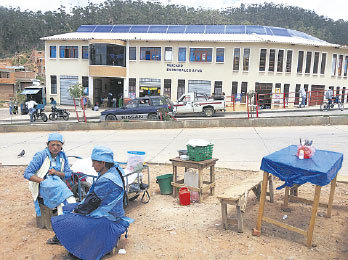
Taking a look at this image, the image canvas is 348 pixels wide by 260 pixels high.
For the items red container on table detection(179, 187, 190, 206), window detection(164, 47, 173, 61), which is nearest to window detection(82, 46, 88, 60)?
window detection(164, 47, 173, 61)

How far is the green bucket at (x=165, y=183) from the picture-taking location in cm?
676

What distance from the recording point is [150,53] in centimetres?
3197

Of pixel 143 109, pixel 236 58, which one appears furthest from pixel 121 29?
pixel 143 109

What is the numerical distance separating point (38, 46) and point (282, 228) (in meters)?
116

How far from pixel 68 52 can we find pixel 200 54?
14.0 m

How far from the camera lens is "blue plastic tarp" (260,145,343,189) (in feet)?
13.9

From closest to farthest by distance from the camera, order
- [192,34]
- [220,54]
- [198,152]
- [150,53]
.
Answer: [198,152]
[220,54]
[150,53]
[192,34]

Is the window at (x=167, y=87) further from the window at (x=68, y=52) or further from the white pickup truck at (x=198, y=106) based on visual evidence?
the white pickup truck at (x=198, y=106)

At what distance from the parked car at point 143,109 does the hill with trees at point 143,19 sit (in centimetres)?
6758

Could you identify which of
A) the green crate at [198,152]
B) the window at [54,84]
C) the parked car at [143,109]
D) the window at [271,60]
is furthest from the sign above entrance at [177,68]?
the green crate at [198,152]

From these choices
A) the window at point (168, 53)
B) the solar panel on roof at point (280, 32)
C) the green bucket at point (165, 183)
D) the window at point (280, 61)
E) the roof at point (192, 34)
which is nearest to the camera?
the green bucket at point (165, 183)

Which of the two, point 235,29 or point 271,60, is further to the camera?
point 235,29

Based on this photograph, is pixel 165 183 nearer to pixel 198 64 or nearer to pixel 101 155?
pixel 101 155

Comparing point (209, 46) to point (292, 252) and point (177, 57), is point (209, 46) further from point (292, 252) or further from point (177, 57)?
point (292, 252)
